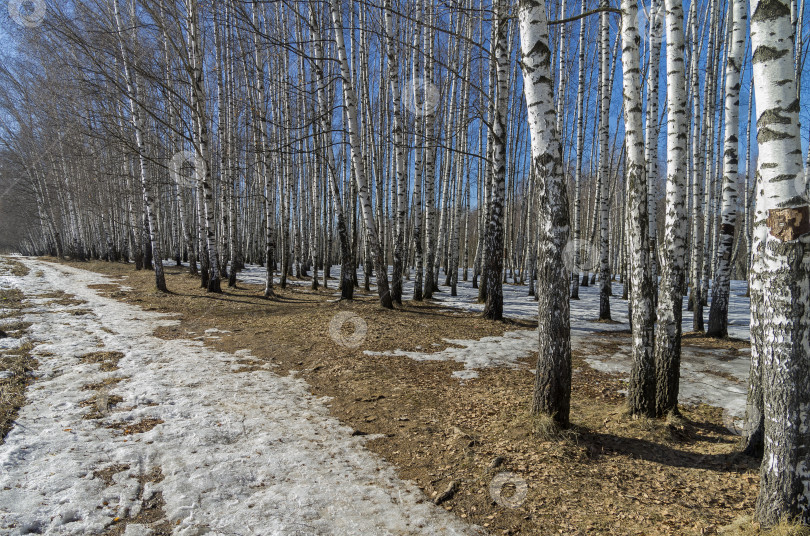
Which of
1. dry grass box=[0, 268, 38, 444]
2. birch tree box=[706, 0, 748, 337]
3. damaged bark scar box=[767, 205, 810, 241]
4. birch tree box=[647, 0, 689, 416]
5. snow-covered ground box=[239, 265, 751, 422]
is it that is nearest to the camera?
damaged bark scar box=[767, 205, 810, 241]

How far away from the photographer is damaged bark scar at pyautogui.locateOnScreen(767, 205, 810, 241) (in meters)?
2.01

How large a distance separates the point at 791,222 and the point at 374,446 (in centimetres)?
318

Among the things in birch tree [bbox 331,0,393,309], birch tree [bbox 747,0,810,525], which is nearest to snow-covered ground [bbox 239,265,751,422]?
birch tree [bbox 747,0,810,525]

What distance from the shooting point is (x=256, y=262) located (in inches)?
1088

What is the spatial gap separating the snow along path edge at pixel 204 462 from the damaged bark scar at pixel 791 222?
2.39 metres

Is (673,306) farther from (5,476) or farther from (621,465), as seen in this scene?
(5,476)

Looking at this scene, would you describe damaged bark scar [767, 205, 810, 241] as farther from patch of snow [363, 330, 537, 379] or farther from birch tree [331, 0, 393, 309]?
birch tree [331, 0, 393, 309]

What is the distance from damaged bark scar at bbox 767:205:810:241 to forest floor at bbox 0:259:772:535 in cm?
166

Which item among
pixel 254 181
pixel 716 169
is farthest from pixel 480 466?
pixel 254 181

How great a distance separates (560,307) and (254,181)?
21.8m

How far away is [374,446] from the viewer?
3484 millimetres

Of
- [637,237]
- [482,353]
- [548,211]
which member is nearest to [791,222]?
[548,211]

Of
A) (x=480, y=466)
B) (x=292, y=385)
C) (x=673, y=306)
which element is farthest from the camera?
(x=292, y=385)

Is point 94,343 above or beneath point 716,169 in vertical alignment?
beneath
